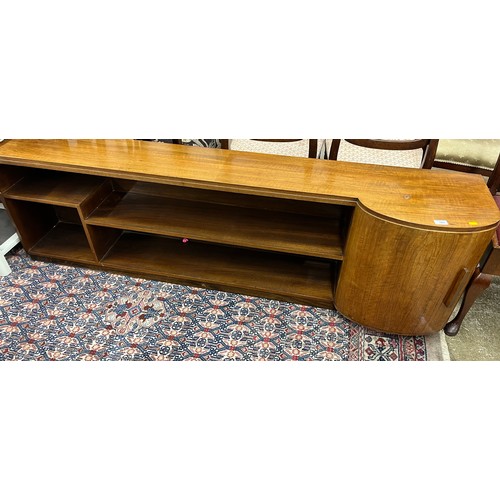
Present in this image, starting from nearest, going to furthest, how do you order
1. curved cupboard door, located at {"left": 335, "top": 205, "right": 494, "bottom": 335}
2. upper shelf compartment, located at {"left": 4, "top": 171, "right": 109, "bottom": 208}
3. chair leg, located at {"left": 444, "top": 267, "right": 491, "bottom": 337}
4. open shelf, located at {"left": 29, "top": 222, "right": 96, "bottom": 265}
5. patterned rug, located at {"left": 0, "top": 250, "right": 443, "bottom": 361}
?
curved cupboard door, located at {"left": 335, "top": 205, "right": 494, "bottom": 335} → chair leg, located at {"left": 444, "top": 267, "right": 491, "bottom": 337} → patterned rug, located at {"left": 0, "top": 250, "right": 443, "bottom": 361} → upper shelf compartment, located at {"left": 4, "top": 171, "right": 109, "bottom": 208} → open shelf, located at {"left": 29, "top": 222, "right": 96, "bottom": 265}

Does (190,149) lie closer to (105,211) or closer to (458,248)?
(105,211)

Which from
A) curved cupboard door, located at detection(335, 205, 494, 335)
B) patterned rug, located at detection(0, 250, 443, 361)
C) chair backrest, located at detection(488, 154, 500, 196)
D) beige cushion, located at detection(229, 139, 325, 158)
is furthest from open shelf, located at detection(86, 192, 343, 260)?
chair backrest, located at detection(488, 154, 500, 196)

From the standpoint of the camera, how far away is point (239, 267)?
1.57 meters

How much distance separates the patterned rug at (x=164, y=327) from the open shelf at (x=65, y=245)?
0.09 m

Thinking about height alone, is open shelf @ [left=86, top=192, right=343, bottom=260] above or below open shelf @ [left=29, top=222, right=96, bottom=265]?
above

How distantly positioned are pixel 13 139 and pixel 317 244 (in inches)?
47.5

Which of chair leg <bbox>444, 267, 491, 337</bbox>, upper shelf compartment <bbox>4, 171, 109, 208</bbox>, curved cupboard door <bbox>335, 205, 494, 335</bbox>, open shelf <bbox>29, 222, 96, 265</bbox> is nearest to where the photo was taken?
curved cupboard door <bbox>335, 205, 494, 335</bbox>

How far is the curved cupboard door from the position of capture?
107 centimetres

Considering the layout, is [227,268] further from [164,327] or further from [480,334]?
[480,334]

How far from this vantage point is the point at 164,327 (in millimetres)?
1417

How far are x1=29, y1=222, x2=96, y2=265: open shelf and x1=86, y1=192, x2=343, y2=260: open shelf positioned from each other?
0.23 metres

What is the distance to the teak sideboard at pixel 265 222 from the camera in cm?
112

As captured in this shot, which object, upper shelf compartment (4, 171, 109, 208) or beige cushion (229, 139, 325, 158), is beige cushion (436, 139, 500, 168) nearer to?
beige cushion (229, 139, 325, 158)

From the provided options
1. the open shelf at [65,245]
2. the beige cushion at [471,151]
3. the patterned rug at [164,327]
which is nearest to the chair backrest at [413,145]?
the beige cushion at [471,151]
